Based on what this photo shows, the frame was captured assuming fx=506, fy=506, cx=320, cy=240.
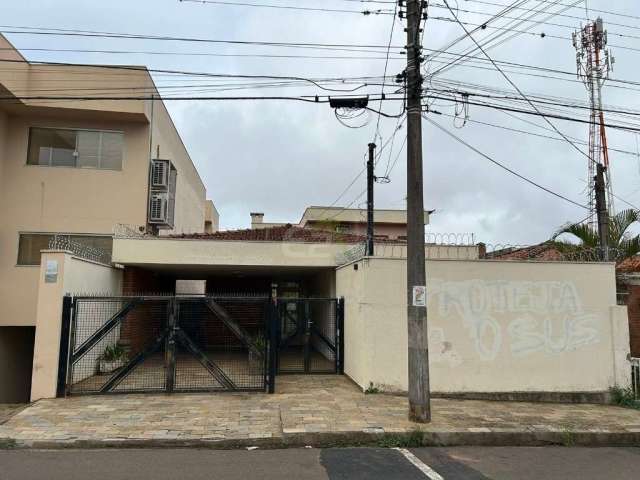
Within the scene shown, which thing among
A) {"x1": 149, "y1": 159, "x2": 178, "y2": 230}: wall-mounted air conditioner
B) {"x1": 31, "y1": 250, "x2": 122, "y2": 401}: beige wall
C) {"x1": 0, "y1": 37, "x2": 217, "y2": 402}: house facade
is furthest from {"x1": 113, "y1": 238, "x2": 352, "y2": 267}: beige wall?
{"x1": 31, "y1": 250, "x2": 122, "y2": 401}: beige wall

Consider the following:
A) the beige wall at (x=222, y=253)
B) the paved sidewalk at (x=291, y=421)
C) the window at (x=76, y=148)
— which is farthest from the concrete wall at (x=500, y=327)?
the window at (x=76, y=148)

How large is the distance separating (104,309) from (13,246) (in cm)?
605

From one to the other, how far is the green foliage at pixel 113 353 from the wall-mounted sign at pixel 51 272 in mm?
2585

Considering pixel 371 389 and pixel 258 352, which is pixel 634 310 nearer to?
pixel 371 389

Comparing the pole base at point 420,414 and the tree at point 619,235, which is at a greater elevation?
the tree at point 619,235

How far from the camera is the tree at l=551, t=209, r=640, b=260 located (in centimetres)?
1284

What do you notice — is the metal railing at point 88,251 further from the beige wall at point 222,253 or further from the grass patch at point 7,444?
the grass patch at point 7,444

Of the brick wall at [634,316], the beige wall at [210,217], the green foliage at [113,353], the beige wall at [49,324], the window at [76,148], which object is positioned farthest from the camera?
the beige wall at [210,217]

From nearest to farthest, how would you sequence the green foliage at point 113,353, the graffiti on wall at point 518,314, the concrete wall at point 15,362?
1. the graffiti on wall at point 518,314
2. the green foliage at point 113,353
3. the concrete wall at point 15,362

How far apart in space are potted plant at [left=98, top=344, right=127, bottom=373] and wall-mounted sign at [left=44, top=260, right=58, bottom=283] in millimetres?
2557

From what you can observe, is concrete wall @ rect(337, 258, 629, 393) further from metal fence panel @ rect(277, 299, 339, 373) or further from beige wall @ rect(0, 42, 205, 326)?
beige wall @ rect(0, 42, 205, 326)

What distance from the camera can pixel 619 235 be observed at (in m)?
13.0

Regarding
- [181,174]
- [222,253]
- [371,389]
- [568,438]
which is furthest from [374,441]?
[181,174]

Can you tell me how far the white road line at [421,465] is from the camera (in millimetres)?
5758
